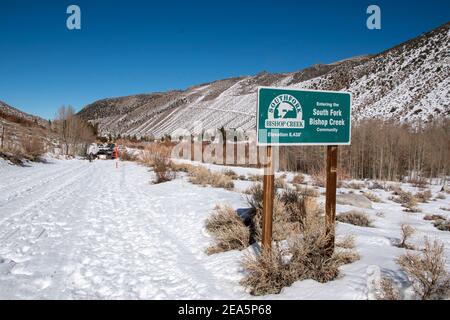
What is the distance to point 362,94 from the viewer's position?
56750 millimetres

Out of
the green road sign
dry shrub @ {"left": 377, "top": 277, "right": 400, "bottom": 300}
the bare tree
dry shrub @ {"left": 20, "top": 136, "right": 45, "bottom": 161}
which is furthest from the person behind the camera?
the bare tree

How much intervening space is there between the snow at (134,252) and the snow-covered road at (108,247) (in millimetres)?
12

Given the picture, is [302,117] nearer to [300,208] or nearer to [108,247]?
[300,208]

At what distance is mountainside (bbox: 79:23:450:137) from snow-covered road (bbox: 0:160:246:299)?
3425 centimetres

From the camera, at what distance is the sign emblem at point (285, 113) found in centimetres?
405

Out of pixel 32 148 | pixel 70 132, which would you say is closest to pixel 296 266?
pixel 32 148

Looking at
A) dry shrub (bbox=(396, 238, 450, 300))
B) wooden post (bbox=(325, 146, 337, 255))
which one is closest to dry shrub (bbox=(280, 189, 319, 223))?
wooden post (bbox=(325, 146, 337, 255))

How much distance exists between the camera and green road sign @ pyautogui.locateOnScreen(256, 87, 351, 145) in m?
4.02

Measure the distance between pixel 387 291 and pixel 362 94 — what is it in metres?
58.9

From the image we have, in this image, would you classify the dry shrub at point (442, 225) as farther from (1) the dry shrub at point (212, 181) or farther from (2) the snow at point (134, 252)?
(1) the dry shrub at point (212, 181)

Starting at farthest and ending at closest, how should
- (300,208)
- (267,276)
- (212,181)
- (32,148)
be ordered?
1. (32,148)
2. (212,181)
3. (300,208)
4. (267,276)

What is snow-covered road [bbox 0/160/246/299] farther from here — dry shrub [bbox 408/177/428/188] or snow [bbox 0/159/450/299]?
dry shrub [bbox 408/177/428/188]
